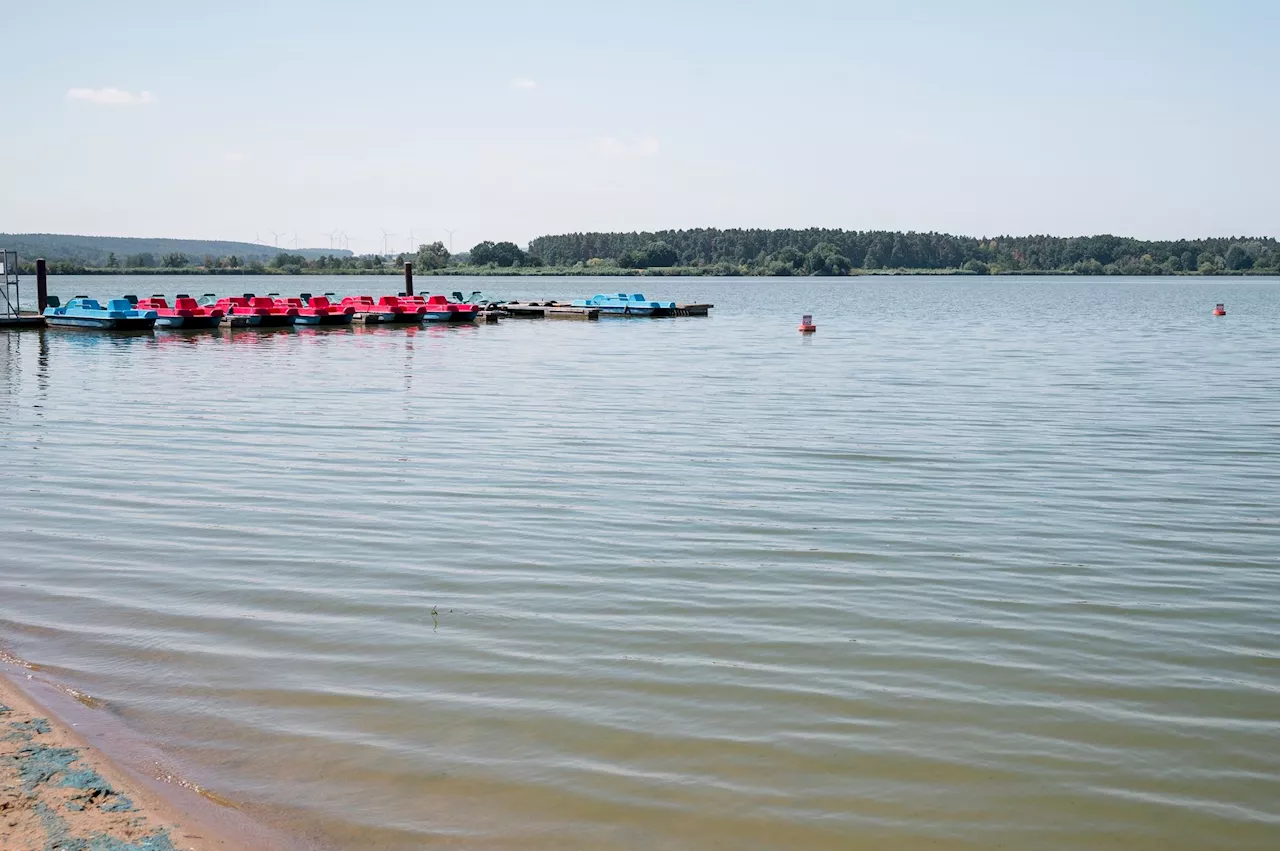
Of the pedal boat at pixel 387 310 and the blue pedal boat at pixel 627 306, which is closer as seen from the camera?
the pedal boat at pixel 387 310

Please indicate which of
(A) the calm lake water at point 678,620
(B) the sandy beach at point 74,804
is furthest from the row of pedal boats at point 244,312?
(B) the sandy beach at point 74,804

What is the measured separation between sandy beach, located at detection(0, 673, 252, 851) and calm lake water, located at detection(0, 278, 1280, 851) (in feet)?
1.26

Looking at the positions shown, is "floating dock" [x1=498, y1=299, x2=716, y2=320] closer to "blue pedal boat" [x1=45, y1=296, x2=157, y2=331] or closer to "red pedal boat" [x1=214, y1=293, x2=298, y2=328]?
"red pedal boat" [x1=214, y1=293, x2=298, y2=328]

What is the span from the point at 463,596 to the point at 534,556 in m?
1.14

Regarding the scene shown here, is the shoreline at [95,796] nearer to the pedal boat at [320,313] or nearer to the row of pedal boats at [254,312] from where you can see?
the row of pedal boats at [254,312]

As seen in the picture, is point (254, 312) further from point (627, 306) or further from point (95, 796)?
point (95, 796)

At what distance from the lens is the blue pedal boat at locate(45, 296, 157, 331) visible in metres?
39.5

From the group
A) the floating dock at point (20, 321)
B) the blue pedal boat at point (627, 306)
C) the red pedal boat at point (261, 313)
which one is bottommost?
the floating dock at point (20, 321)

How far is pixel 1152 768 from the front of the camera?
5.55 m

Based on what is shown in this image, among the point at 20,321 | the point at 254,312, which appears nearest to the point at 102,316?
the point at 20,321

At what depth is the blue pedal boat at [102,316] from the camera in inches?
1555

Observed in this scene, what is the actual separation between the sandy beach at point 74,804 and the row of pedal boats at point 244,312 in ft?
123

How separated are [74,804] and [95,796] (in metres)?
0.11

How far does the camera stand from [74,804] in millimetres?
4676
